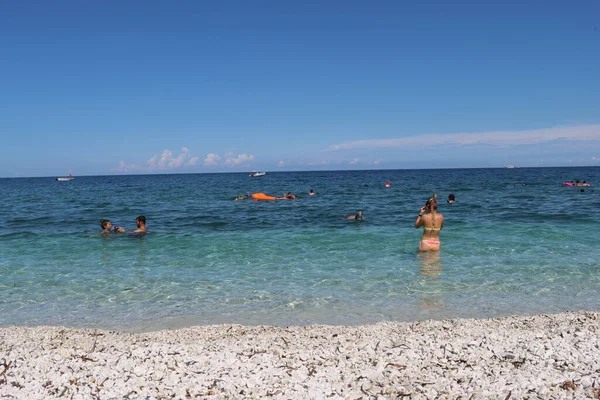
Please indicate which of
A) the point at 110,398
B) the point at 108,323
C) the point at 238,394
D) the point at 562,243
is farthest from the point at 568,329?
the point at 562,243

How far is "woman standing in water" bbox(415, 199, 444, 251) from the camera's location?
11.6 metres

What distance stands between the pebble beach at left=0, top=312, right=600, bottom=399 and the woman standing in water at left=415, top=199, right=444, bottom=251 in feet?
17.7

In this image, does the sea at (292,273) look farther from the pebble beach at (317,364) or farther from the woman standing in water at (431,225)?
the pebble beach at (317,364)

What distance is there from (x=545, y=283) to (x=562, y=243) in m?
4.88

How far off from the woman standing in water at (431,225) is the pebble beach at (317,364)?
17.7 feet

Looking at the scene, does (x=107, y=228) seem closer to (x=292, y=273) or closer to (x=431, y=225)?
(x=292, y=273)

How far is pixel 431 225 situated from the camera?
11633 millimetres

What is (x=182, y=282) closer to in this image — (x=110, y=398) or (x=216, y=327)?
(x=216, y=327)

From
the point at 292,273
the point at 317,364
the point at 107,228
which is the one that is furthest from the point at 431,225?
the point at 107,228

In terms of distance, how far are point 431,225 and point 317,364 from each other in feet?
24.5

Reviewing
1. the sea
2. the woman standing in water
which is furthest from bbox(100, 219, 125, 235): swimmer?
the woman standing in water

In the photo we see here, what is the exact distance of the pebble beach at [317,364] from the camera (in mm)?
4340

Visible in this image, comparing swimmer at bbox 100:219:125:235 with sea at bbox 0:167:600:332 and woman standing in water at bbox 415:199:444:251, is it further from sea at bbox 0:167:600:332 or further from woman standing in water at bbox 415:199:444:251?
woman standing in water at bbox 415:199:444:251

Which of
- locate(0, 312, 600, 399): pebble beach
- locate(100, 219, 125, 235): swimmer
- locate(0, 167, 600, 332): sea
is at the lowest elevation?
locate(0, 167, 600, 332): sea
